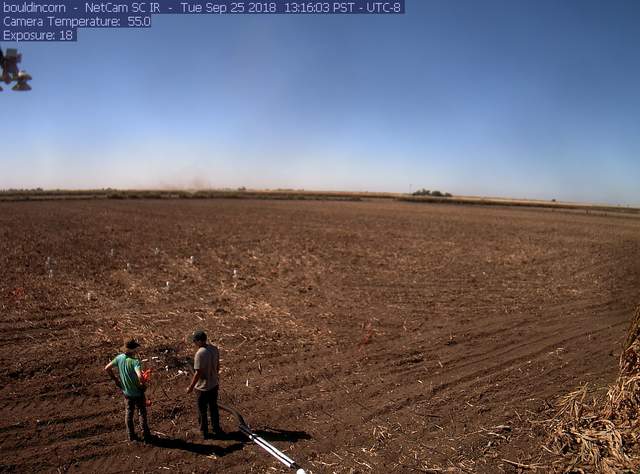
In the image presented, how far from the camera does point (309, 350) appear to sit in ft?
28.8

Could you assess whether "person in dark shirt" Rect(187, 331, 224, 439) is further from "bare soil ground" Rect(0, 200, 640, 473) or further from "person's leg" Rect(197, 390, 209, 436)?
"bare soil ground" Rect(0, 200, 640, 473)

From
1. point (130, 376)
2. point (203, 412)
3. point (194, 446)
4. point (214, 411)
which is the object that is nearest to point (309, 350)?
point (214, 411)

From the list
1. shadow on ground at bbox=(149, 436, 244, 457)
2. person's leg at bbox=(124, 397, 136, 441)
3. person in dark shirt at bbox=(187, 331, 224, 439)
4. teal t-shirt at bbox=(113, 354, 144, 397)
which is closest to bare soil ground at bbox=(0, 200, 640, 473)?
shadow on ground at bbox=(149, 436, 244, 457)

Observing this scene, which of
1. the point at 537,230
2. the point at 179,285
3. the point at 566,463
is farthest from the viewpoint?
the point at 537,230

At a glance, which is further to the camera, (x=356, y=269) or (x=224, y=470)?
(x=356, y=269)

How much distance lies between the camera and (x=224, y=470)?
5141 mm

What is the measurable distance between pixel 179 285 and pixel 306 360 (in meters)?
6.57

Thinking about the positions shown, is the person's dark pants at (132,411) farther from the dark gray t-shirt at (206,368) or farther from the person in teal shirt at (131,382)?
the dark gray t-shirt at (206,368)

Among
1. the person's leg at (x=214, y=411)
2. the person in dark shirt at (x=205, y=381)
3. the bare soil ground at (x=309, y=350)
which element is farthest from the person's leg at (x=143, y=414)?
the person's leg at (x=214, y=411)

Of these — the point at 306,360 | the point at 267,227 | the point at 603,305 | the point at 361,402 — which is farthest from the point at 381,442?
the point at 267,227

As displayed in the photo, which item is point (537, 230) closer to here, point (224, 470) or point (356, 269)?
point (356, 269)

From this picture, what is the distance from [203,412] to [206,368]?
62 cm

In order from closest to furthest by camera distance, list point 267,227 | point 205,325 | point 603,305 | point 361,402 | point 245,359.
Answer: point 361,402 → point 245,359 → point 205,325 → point 603,305 → point 267,227

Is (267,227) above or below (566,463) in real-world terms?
above
